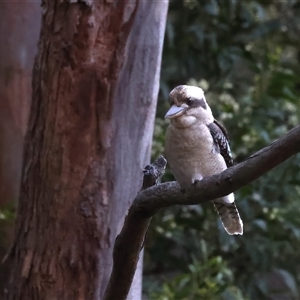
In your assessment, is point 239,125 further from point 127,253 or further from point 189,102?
point 127,253

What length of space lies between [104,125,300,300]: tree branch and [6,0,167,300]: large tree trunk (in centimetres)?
48

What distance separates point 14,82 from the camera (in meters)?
2.28

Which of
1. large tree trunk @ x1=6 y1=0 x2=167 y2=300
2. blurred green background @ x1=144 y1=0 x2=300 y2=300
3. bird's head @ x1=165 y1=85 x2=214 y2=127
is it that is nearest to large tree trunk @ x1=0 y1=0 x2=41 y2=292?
large tree trunk @ x1=6 y1=0 x2=167 y2=300

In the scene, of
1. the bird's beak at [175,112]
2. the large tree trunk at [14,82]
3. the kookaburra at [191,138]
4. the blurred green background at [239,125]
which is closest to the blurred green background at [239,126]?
the blurred green background at [239,125]

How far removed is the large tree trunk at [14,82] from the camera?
2.22 meters

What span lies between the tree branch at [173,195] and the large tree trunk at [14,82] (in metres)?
1.01

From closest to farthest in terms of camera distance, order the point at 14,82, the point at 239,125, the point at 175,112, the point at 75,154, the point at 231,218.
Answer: the point at 175,112, the point at 231,218, the point at 75,154, the point at 14,82, the point at 239,125

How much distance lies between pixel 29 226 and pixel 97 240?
0.20 metres

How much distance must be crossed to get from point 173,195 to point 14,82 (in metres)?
1.32

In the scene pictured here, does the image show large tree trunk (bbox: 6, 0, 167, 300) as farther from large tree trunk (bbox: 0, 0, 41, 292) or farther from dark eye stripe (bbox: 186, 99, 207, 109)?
dark eye stripe (bbox: 186, 99, 207, 109)

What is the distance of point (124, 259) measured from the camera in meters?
1.23

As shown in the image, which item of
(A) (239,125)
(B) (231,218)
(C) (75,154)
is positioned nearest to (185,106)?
(B) (231,218)

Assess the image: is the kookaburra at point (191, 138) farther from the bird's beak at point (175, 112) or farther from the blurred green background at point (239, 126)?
the blurred green background at point (239, 126)

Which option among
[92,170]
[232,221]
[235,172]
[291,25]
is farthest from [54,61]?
[291,25]
